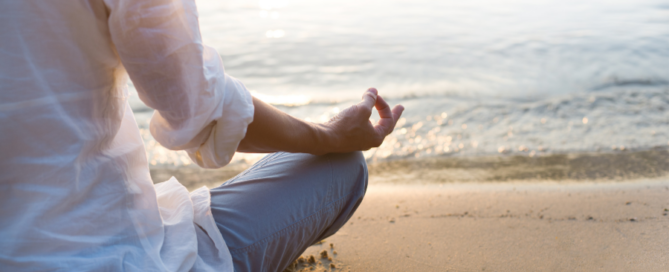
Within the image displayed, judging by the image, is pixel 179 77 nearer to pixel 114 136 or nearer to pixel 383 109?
pixel 114 136

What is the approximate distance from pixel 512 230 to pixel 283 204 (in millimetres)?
1050

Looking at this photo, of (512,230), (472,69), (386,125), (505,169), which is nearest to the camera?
(386,125)

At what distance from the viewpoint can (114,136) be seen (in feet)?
2.71

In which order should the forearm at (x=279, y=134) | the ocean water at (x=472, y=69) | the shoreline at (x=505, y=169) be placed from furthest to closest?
the ocean water at (x=472, y=69), the shoreline at (x=505, y=169), the forearm at (x=279, y=134)

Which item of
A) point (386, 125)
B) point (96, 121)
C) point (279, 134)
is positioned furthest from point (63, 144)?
point (386, 125)

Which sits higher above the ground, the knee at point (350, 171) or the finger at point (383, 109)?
the finger at point (383, 109)

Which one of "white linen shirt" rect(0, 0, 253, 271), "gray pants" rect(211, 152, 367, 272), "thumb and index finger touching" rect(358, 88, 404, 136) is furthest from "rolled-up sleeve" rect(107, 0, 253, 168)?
"thumb and index finger touching" rect(358, 88, 404, 136)

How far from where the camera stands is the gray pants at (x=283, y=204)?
3.34 ft

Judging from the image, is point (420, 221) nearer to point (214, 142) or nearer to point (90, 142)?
point (214, 142)

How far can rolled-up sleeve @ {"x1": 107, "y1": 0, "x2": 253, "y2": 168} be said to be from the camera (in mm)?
720

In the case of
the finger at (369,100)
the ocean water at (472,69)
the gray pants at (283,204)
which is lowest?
the ocean water at (472,69)

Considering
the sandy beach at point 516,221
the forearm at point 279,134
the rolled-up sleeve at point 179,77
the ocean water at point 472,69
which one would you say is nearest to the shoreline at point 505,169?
the sandy beach at point 516,221

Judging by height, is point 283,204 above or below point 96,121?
below

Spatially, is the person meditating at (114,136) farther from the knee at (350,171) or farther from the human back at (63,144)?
the knee at (350,171)
